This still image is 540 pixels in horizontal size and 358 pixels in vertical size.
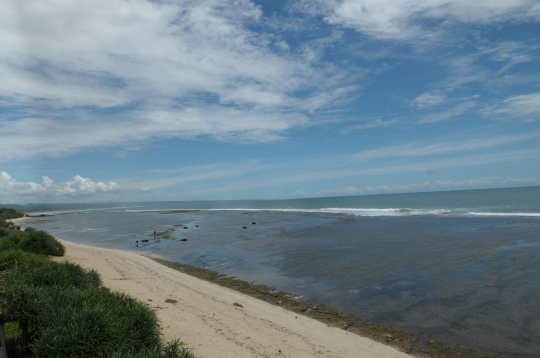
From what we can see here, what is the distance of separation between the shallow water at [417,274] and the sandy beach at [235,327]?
6.93ft

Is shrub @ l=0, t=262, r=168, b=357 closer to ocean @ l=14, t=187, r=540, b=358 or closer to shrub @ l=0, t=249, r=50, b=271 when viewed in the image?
shrub @ l=0, t=249, r=50, b=271

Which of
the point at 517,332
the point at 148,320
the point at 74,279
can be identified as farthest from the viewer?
the point at 517,332

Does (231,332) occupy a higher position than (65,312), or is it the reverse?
(65,312)

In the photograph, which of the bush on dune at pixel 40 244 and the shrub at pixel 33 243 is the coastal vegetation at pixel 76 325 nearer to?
the shrub at pixel 33 243

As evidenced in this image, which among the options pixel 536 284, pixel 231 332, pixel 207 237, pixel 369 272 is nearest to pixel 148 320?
pixel 231 332

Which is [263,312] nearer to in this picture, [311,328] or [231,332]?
[311,328]

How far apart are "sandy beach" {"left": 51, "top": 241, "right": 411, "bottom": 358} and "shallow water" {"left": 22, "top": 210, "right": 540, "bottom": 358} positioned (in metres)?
2.11

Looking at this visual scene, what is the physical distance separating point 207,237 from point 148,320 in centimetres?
2782

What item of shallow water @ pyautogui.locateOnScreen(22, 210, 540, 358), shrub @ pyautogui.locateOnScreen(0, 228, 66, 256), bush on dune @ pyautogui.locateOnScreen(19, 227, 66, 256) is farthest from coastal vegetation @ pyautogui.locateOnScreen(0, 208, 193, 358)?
bush on dune @ pyautogui.locateOnScreen(19, 227, 66, 256)

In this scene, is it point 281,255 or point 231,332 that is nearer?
point 231,332

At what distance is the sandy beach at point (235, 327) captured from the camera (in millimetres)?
7426

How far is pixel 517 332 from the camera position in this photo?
934 centimetres

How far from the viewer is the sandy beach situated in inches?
292

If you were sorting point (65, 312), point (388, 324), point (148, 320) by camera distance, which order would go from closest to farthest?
point (65, 312), point (148, 320), point (388, 324)
